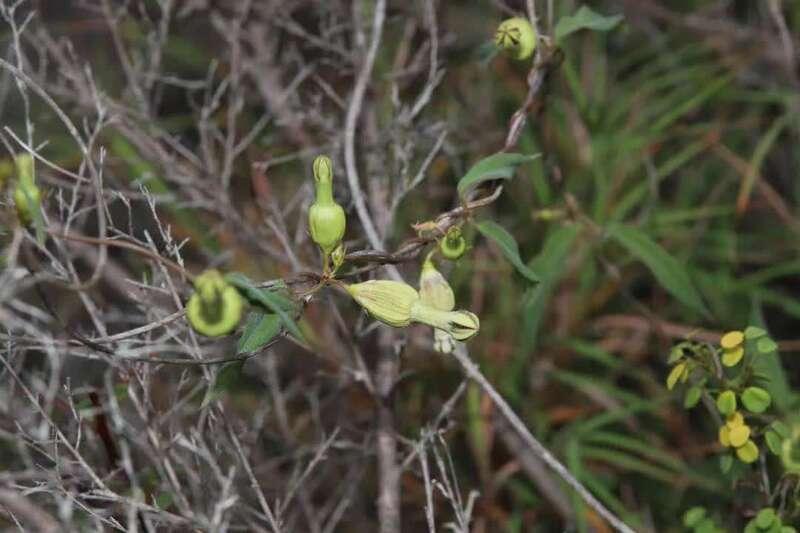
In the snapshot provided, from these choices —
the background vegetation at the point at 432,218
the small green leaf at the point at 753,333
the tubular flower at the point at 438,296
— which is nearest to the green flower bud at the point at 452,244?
the tubular flower at the point at 438,296

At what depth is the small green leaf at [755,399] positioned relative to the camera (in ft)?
2.75

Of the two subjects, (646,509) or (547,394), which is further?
(547,394)

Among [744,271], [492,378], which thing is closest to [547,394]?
[492,378]

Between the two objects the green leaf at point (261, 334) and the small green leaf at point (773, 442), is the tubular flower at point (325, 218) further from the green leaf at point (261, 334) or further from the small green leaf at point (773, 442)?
the small green leaf at point (773, 442)

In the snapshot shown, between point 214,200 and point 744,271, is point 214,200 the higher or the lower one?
the higher one

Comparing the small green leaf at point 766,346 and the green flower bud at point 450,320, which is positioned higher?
the green flower bud at point 450,320

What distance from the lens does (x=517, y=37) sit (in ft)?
2.95

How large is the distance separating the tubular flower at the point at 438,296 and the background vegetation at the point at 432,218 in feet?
0.47

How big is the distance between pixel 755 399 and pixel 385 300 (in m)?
0.33

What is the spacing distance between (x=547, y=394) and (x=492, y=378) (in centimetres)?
10

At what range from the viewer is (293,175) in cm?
167

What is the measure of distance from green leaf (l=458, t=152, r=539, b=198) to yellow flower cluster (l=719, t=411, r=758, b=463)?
0.91 feet

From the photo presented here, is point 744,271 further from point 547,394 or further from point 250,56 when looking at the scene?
point 250,56

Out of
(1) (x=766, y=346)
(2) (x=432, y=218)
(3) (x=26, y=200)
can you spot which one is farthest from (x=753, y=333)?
(3) (x=26, y=200)
